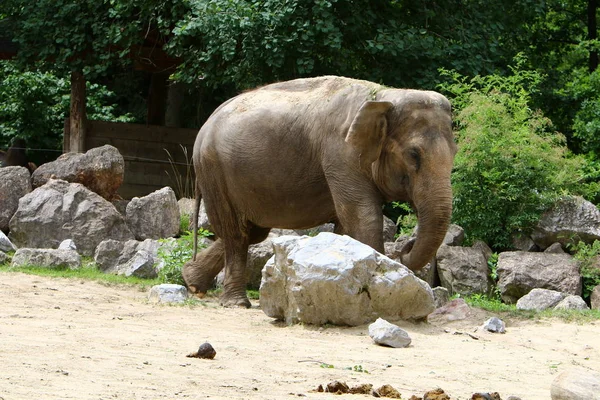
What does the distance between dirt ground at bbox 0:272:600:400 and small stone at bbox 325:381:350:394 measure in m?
0.05

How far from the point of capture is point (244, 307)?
34.9 feet

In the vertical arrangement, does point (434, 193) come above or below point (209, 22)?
below

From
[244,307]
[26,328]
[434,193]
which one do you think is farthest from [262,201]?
[26,328]

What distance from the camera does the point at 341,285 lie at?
8133 mm

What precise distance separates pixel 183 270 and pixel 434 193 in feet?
11.5

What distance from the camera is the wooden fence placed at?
62.2 feet

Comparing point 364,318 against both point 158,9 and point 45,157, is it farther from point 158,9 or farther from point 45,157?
point 45,157

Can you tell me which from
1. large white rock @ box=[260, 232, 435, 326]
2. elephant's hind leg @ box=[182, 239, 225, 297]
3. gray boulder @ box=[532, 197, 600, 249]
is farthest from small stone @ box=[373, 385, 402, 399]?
gray boulder @ box=[532, 197, 600, 249]

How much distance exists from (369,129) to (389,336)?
7.89ft

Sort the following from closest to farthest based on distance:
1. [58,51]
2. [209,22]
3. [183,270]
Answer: [183,270] < [209,22] < [58,51]

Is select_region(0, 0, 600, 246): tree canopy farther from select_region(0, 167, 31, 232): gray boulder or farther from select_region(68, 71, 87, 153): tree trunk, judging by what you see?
select_region(0, 167, 31, 232): gray boulder

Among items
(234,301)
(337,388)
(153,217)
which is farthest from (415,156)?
(153,217)

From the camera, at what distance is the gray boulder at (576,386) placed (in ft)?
18.4

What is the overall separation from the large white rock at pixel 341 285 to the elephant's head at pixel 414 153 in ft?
2.80
